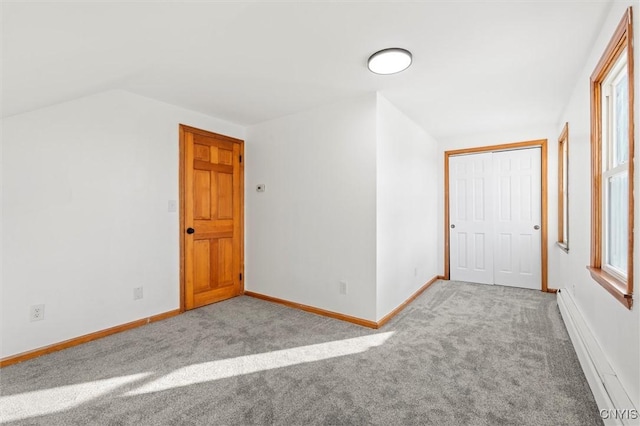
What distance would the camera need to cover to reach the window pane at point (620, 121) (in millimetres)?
1713

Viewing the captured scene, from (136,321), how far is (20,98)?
80.8 inches

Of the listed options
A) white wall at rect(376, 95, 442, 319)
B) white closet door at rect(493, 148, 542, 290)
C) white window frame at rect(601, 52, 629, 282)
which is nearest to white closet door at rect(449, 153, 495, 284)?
white closet door at rect(493, 148, 542, 290)

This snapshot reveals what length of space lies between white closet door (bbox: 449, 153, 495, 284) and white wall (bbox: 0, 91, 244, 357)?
13.0ft

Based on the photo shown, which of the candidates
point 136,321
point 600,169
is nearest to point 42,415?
point 136,321

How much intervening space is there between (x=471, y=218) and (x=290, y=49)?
12.4 ft

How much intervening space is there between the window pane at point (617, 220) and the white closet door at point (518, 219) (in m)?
2.49

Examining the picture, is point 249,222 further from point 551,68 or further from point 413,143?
point 551,68

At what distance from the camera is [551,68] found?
2.42m

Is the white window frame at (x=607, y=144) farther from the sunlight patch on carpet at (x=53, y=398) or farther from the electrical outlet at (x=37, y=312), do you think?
the electrical outlet at (x=37, y=312)

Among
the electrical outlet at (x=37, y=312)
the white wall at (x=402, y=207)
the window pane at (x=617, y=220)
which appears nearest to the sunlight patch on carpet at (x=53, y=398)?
the electrical outlet at (x=37, y=312)

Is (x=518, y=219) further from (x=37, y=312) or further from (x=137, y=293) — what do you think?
(x=37, y=312)

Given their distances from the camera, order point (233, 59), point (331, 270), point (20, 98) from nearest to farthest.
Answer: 1. point (20, 98)
2. point (233, 59)
3. point (331, 270)

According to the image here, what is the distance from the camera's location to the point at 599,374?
5.52ft

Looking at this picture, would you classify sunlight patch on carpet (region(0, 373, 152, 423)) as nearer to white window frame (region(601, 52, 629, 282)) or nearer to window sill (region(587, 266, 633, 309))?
window sill (region(587, 266, 633, 309))
